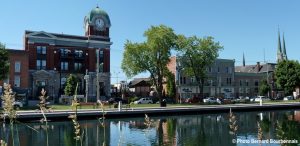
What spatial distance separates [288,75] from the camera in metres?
93.6

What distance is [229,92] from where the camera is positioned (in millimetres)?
111375

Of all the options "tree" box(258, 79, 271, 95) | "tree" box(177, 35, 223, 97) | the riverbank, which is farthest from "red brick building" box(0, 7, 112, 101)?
"tree" box(258, 79, 271, 95)

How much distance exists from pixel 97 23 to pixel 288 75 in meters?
45.7

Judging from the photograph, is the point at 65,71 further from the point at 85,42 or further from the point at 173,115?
the point at 173,115

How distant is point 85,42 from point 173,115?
43920 mm

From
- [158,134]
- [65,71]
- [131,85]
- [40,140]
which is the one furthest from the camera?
[131,85]

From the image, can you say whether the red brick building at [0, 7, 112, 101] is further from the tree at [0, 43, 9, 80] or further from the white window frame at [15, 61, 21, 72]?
the tree at [0, 43, 9, 80]

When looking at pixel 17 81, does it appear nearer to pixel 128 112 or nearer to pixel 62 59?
pixel 62 59

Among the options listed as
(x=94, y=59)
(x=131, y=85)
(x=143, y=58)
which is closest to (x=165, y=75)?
(x=143, y=58)

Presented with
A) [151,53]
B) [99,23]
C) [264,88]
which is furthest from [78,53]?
[264,88]

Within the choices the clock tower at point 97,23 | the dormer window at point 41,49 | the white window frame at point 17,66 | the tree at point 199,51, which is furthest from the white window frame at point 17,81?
the tree at point 199,51

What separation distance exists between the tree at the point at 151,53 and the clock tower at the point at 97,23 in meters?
16.9

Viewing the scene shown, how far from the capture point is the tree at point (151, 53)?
7925cm

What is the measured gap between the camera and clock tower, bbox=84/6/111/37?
313 ft
